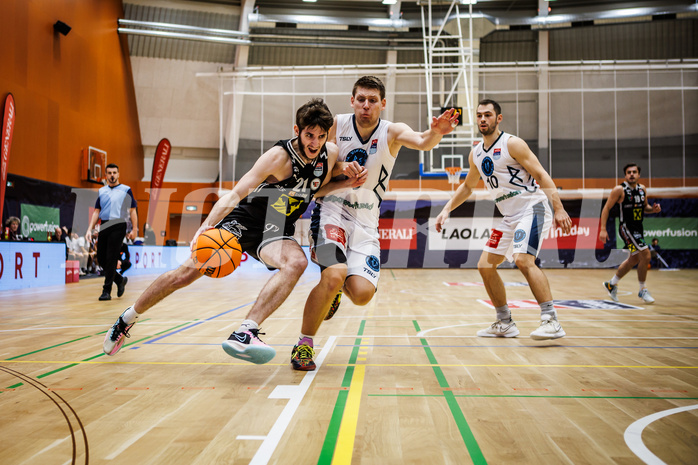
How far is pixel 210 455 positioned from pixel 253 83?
24565 mm

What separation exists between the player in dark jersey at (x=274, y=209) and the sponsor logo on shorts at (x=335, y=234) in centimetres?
25

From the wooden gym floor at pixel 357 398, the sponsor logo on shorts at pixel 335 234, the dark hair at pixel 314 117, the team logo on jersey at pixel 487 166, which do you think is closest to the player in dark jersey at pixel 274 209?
the dark hair at pixel 314 117

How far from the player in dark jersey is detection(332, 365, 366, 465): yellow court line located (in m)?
0.59

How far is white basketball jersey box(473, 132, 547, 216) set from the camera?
4930mm

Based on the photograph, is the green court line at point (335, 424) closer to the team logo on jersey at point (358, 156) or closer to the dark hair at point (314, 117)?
the team logo on jersey at point (358, 156)

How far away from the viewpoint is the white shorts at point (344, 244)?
12.4 ft

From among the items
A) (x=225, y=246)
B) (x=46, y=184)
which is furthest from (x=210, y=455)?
(x=46, y=184)

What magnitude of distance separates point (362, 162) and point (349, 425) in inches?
88.1

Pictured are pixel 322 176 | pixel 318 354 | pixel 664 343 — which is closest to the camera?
pixel 322 176

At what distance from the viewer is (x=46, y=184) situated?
58.1 feet

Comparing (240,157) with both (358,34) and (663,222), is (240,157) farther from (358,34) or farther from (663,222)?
(663,222)

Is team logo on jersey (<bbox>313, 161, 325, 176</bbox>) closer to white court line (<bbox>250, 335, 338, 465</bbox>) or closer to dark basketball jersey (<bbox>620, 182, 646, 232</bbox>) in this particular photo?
white court line (<bbox>250, 335, 338, 465</bbox>)

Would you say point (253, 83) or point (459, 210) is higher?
point (253, 83)

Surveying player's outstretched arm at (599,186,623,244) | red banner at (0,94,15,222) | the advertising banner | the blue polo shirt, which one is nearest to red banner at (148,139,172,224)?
the advertising banner
